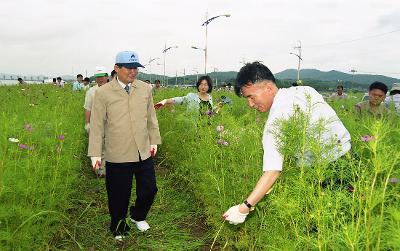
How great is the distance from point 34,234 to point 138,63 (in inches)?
69.1

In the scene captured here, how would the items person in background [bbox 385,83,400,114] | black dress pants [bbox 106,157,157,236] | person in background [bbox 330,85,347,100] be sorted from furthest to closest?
person in background [bbox 330,85,347,100], person in background [bbox 385,83,400,114], black dress pants [bbox 106,157,157,236]

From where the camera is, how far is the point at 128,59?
12.1 ft

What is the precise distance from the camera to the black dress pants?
12.5 ft

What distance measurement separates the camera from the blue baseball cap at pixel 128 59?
145 inches

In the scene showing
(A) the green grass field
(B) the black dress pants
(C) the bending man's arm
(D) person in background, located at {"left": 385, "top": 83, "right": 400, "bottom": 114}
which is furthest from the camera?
(D) person in background, located at {"left": 385, "top": 83, "right": 400, "bottom": 114}

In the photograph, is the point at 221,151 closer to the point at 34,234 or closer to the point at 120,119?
the point at 120,119

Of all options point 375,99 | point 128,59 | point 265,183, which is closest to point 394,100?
point 375,99

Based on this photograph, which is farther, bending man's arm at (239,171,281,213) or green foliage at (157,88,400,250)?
bending man's arm at (239,171,281,213)

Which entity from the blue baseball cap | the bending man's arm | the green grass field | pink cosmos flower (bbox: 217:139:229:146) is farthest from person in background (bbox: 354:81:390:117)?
the bending man's arm

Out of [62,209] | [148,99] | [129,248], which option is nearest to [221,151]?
[148,99]

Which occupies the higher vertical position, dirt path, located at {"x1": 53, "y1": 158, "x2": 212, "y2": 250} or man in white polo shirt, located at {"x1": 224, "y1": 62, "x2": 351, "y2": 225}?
man in white polo shirt, located at {"x1": 224, "y1": 62, "x2": 351, "y2": 225}

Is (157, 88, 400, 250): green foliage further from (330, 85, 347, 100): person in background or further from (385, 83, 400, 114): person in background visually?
(330, 85, 347, 100): person in background

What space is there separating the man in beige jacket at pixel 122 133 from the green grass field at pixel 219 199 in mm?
402

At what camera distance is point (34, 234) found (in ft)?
10.2
